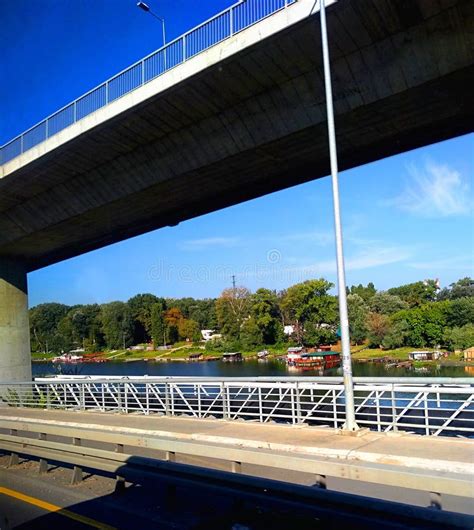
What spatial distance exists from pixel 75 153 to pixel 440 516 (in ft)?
61.6

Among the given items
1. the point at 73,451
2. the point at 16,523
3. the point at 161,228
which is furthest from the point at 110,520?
the point at 161,228

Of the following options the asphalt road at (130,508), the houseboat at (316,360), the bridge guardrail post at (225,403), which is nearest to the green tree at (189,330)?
the houseboat at (316,360)

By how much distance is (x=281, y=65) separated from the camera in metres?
14.4

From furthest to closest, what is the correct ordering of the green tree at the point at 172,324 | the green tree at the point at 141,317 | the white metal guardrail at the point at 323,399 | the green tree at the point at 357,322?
the green tree at the point at 141,317 → the green tree at the point at 172,324 → the green tree at the point at 357,322 → the white metal guardrail at the point at 323,399

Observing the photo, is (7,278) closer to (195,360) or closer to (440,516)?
(440,516)

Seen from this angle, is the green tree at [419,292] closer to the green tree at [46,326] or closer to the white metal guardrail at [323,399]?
the green tree at [46,326]

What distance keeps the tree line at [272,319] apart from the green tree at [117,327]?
168 millimetres

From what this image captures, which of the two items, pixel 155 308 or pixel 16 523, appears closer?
pixel 16 523

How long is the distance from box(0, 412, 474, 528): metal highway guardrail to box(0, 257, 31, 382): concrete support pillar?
24.4m

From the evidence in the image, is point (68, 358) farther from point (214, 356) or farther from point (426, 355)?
point (426, 355)

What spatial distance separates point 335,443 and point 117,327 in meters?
86.6

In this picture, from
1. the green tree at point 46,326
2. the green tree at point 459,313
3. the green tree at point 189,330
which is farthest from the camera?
the green tree at point 46,326

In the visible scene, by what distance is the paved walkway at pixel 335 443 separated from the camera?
557cm

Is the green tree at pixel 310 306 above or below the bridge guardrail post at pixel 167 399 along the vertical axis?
above
